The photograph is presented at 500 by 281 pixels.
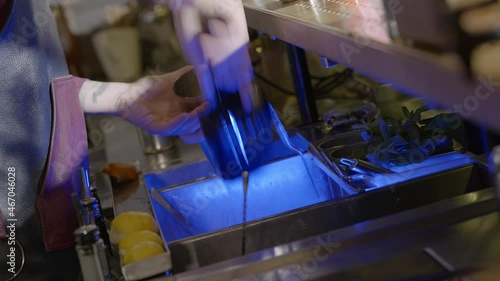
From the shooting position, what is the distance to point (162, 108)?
6.48 feet

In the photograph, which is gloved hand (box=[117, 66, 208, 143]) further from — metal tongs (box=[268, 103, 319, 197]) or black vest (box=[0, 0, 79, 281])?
black vest (box=[0, 0, 79, 281])

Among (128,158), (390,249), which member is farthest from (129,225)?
(128,158)

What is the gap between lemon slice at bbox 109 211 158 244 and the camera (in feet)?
4.89

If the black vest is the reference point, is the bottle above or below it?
below

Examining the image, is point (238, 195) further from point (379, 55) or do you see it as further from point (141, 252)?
point (379, 55)

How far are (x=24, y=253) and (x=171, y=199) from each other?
1.93 feet

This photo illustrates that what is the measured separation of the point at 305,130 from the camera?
2.25 m

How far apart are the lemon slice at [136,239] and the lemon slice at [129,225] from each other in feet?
0.28

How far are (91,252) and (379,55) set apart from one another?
586 millimetres

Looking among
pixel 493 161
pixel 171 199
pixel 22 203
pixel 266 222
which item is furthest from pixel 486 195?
pixel 171 199

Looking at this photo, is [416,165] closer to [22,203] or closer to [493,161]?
[493,161]

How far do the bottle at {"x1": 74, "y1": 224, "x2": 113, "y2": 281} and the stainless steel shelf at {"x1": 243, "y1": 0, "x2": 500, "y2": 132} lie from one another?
0.48 m

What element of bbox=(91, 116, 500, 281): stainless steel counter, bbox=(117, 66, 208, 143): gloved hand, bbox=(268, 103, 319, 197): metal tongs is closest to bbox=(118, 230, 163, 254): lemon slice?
bbox=(91, 116, 500, 281): stainless steel counter

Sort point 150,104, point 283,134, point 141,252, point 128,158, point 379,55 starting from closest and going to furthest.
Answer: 1. point 379,55
2. point 141,252
3. point 150,104
4. point 283,134
5. point 128,158
